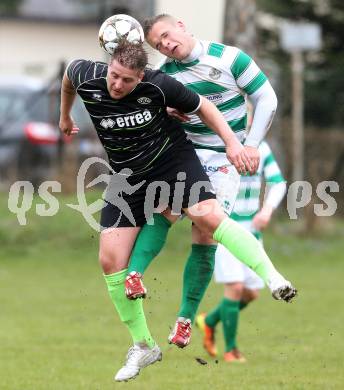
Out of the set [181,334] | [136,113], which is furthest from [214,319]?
[136,113]

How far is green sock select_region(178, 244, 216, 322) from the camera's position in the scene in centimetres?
784

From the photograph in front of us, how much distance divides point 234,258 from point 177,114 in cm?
263

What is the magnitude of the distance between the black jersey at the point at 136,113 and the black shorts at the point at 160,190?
0.07 meters

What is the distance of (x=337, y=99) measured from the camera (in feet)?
81.6

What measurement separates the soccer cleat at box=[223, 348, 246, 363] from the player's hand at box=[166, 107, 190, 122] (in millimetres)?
2802

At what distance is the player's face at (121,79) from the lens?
700 centimetres

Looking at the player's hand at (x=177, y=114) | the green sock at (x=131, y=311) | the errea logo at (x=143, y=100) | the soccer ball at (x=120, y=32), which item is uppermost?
the soccer ball at (x=120, y=32)

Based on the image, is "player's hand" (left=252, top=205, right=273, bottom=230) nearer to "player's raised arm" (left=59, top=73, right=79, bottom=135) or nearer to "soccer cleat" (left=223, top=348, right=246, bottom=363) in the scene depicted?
"soccer cleat" (left=223, top=348, right=246, bottom=363)

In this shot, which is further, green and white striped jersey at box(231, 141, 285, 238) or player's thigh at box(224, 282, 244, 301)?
player's thigh at box(224, 282, 244, 301)

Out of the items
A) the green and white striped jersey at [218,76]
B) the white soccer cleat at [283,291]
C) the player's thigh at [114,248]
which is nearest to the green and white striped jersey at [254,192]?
the green and white striped jersey at [218,76]

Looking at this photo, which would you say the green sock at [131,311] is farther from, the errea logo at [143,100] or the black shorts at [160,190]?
the errea logo at [143,100]

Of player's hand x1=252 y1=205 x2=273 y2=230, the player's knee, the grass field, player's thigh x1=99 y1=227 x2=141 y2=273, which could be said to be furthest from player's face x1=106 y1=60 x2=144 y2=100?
the player's knee

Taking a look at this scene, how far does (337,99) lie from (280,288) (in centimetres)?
1855

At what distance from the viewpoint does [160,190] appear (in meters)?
7.45
